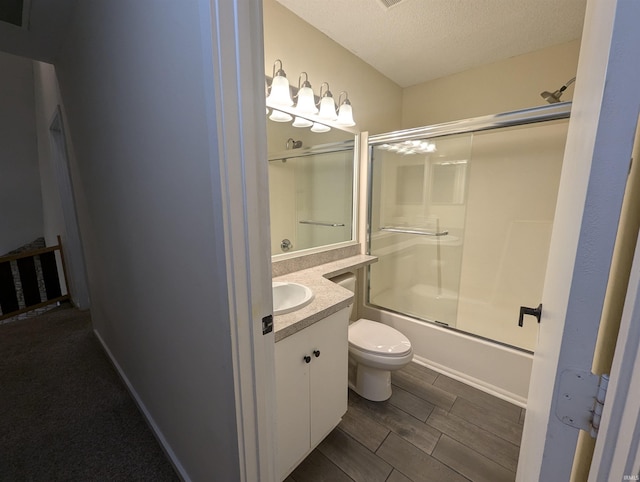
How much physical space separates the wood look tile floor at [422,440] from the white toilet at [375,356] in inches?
3.2

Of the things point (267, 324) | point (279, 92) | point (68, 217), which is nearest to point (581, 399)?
point (267, 324)

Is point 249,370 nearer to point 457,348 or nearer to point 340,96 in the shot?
point 457,348

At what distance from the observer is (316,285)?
1500 mm

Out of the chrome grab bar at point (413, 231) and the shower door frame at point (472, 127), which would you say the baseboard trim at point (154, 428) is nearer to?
the shower door frame at point (472, 127)

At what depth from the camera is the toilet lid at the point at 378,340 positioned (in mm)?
1551

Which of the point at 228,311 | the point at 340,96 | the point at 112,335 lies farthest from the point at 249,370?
the point at 340,96

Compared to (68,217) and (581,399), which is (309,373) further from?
(68,217)

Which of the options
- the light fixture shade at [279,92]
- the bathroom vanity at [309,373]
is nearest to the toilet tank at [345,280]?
the bathroom vanity at [309,373]

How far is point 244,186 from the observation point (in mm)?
656

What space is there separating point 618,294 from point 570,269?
62mm

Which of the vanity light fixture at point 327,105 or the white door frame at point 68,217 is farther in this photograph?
the white door frame at point 68,217

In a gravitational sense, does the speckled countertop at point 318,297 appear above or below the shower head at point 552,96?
below

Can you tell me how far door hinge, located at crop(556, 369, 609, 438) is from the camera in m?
0.37

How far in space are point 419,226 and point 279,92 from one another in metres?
1.65
